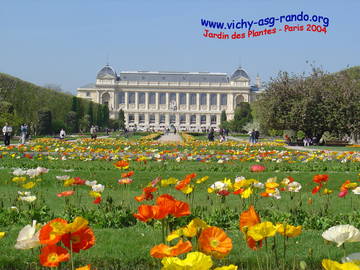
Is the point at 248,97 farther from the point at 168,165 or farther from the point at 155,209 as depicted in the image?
the point at 155,209

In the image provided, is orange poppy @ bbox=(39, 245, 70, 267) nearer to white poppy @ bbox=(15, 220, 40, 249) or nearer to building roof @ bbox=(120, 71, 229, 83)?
white poppy @ bbox=(15, 220, 40, 249)

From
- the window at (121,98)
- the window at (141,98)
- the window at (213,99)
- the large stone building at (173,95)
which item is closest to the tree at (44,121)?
the large stone building at (173,95)

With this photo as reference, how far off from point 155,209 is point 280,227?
1.87 ft

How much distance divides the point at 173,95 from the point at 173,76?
412 cm

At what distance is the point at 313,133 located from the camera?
33.1m

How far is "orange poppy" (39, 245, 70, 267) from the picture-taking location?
208 centimetres

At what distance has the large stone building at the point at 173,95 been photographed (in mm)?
117000

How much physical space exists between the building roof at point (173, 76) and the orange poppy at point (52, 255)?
117289mm

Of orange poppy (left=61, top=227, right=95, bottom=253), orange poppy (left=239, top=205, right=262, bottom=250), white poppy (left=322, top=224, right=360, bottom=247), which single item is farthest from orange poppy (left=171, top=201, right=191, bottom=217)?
white poppy (left=322, top=224, right=360, bottom=247)

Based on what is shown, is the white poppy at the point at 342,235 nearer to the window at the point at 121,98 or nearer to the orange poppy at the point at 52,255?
the orange poppy at the point at 52,255

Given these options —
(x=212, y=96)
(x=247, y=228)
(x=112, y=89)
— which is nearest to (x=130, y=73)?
(x=112, y=89)

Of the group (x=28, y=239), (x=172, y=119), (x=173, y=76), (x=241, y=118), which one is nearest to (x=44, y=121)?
(x=241, y=118)

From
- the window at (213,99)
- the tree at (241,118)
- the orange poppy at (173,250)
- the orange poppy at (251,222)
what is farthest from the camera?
the window at (213,99)

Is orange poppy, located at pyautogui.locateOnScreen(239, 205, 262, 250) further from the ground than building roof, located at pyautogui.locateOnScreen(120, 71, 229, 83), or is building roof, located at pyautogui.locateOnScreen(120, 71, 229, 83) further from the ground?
building roof, located at pyautogui.locateOnScreen(120, 71, 229, 83)
